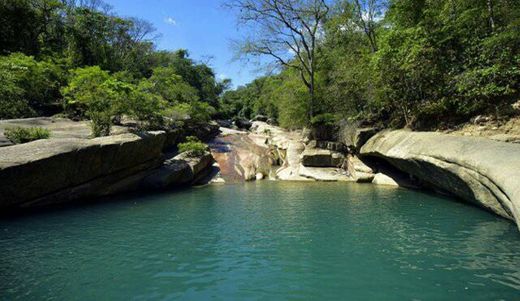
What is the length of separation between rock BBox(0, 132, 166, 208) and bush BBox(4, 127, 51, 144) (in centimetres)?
129

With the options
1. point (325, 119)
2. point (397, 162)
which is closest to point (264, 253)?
point (397, 162)

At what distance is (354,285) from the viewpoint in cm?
620

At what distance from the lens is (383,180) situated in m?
19.5

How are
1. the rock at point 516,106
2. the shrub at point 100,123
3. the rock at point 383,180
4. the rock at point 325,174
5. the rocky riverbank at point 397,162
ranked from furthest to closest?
the rock at point 325,174
the rock at point 383,180
the shrub at point 100,123
the rock at point 516,106
the rocky riverbank at point 397,162

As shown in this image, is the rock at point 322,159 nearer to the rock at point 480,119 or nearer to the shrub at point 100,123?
the rock at point 480,119

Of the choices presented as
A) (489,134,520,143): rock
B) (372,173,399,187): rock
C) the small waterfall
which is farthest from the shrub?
(489,134,520,143): rock

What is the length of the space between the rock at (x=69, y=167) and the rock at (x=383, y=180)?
43.7 ft

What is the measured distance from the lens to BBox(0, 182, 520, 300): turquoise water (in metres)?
6.08

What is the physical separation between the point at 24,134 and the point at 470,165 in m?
17.8

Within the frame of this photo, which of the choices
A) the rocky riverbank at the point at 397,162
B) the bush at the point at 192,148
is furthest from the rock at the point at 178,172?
the rocky riverbank at the point at 397,162

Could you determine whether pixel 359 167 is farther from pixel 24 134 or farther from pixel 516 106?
pixel 24 134

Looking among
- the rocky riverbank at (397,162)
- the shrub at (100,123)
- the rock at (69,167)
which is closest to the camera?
the rocky riverbank at (397,162)

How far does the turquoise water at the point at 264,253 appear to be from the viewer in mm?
6078

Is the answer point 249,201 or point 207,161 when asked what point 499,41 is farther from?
point 207,161
